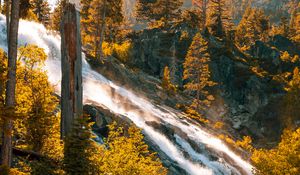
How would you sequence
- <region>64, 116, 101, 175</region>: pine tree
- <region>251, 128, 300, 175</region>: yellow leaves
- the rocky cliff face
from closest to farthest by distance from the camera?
<region>64, 116, 101, 175</region>: pine tree < <region>251, 128, 300, 175</region>: yellow leaves < the rocky cliff face

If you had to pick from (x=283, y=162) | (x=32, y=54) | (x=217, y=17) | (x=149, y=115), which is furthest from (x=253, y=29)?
(x=32, y=54)

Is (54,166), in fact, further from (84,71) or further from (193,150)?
(84,71)

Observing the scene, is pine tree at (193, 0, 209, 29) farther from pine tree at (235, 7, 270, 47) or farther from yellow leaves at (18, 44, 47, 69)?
yellow leaves at (18, 44, 47, 69)

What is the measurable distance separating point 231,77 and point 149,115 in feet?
126

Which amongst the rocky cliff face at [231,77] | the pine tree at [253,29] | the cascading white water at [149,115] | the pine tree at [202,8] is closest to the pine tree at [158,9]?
the pine tree at [202,8]

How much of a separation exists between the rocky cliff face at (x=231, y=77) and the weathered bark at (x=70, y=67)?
5125 cm

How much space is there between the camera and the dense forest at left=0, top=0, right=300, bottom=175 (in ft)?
45.1

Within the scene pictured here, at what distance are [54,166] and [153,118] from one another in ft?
76.0

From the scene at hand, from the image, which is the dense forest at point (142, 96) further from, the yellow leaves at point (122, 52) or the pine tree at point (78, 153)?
the yellow leaves at point (122, 52)

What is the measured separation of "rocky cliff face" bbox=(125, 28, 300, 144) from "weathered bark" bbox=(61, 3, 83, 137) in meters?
51.2

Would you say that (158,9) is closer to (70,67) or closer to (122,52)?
(122,52)

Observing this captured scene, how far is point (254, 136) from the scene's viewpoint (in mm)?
65000

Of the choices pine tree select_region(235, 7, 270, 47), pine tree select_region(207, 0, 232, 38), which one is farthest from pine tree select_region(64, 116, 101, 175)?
pine tree select_region(235, 7, 270, 47)

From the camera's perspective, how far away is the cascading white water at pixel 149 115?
31.9 metres
